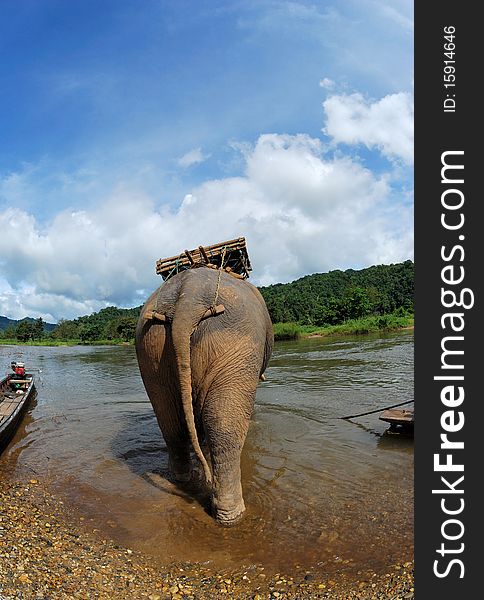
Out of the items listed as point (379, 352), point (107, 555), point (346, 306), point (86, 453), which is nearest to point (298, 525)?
point (107, 555)

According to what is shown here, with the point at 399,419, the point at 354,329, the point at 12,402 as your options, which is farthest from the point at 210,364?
the point at 354,329

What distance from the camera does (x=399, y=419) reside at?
26.9ft

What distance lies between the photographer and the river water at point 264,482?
440 cm

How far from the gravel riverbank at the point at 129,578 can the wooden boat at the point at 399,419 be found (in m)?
4.47

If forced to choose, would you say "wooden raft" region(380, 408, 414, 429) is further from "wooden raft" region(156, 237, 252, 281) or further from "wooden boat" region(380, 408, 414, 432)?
"wooden raft" region(156, 237, 252, 281)

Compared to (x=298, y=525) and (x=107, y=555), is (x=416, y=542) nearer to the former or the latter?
(x=298, y=525)

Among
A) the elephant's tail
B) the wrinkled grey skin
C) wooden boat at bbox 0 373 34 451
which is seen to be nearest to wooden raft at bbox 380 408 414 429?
the wrinkled grey skin

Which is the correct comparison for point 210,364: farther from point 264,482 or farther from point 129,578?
point 264,482

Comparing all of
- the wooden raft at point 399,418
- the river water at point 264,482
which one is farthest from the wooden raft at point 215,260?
the wooden raft at point 399,418

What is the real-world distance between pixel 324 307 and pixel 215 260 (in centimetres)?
5839

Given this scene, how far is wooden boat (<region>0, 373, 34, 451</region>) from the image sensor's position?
823cm

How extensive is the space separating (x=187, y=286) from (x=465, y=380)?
8.92 ft

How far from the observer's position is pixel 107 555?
13.7 ft

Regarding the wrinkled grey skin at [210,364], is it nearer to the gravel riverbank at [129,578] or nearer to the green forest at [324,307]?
the gravel riverbank at [129,578]
